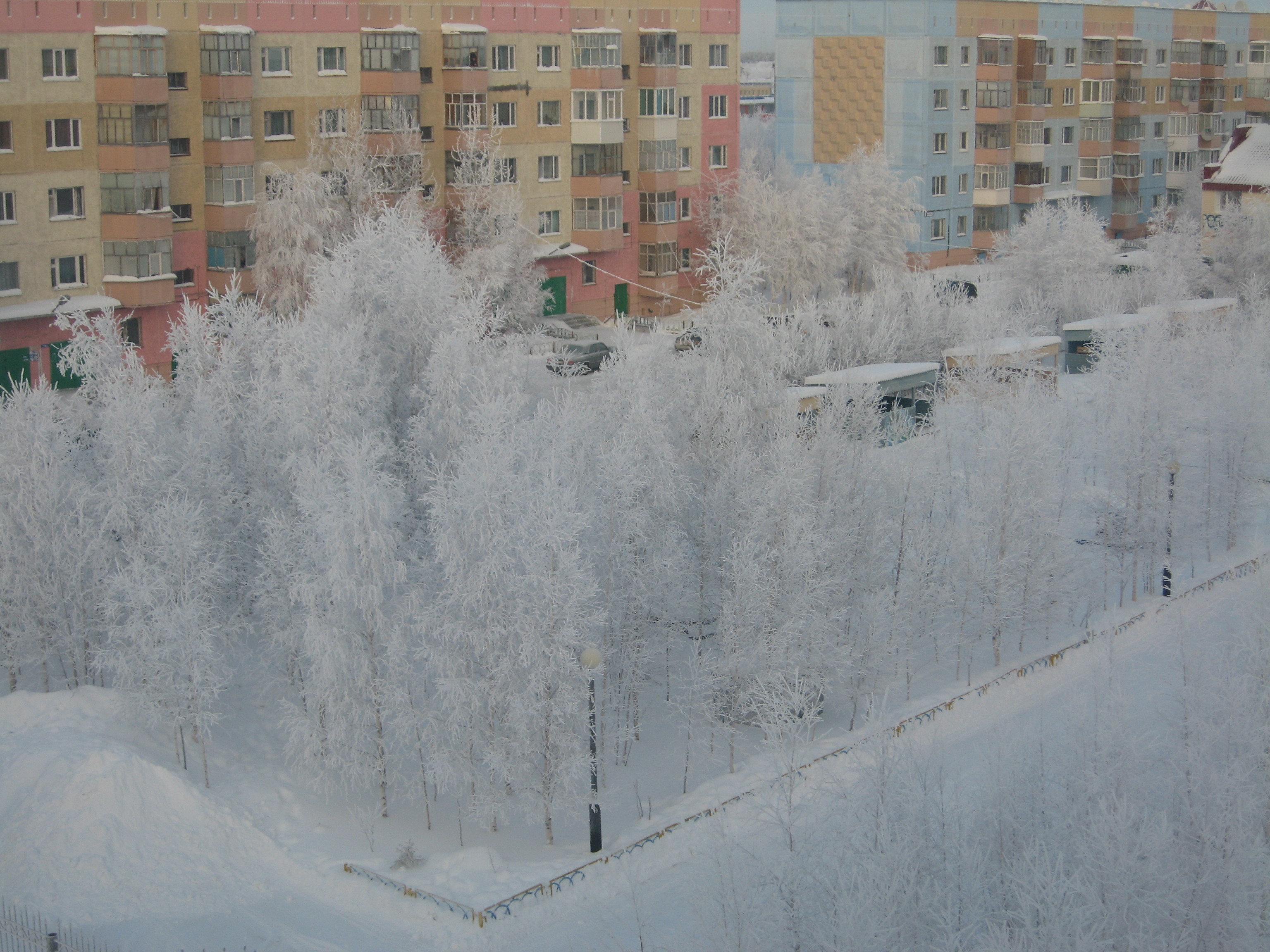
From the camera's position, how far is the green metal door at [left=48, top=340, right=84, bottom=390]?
4272 cm

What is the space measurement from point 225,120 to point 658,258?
21.0 m

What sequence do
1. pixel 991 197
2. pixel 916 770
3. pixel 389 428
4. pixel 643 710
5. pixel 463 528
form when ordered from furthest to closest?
pixel 991 197 < pixel 389 428 < pixel 643 710 < pixel 463 528 < pixel 916 770

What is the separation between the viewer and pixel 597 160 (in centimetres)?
5900

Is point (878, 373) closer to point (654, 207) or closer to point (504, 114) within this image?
point (504, 114)

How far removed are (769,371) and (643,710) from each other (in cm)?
827

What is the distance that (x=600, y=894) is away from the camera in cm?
2188

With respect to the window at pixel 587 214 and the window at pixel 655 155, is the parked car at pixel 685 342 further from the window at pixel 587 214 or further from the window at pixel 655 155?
→ the window at pixel 655 155

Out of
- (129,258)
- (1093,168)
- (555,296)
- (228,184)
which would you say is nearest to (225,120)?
(228,184)

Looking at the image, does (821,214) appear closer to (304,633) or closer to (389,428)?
(389,428)

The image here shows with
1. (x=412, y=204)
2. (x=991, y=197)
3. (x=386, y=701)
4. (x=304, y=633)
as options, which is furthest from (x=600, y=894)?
(x=991, y=197)

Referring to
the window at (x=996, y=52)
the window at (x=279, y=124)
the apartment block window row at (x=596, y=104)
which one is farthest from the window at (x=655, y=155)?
the window at (x=996, y=52)

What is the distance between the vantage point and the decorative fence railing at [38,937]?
1927 cm

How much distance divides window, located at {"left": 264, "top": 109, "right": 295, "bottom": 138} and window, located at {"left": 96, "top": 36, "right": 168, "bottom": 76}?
542 centimetres

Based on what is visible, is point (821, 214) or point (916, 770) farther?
point (821, 214)
